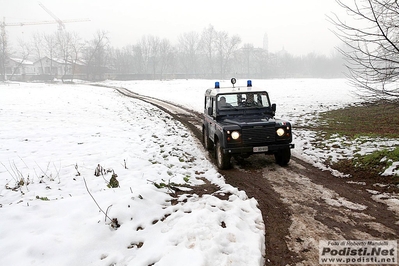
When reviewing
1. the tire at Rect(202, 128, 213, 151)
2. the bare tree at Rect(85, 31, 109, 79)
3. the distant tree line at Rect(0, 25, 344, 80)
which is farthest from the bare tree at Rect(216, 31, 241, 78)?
the tire at Rect(202, 128, 213, 151)

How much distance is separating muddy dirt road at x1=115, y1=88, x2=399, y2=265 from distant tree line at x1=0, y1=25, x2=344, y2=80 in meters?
76.0

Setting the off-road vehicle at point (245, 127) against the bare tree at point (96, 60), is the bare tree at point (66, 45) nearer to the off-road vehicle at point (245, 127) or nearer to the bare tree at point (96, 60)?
the bare tree at point (96, 60)

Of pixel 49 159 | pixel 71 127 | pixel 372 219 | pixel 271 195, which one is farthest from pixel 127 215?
pixel 71 127

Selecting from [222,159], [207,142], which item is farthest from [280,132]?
[207,142]

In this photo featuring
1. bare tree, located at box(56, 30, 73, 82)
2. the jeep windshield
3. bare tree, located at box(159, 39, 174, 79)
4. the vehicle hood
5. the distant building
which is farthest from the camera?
bare tree, located at box(159, 39, 174, 79)

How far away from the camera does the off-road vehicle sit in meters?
6.64

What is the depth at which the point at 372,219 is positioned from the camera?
419 cm

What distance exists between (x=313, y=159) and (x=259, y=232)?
4669mm

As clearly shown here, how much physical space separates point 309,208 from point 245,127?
2.55 metres

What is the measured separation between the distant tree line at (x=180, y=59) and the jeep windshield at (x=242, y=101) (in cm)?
7369

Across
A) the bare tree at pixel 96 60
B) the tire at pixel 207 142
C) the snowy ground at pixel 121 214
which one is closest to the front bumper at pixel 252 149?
the snowy ground at pixel 121 214

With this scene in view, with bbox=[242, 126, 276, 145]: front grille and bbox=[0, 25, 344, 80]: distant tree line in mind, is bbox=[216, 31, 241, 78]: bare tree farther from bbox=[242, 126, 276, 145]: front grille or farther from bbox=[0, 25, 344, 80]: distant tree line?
bbox=[242, 126, 276, 145]: front grille

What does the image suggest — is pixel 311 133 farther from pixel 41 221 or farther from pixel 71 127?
pixel 71 127

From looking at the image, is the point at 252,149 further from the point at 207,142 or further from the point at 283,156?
the point at 207,142
